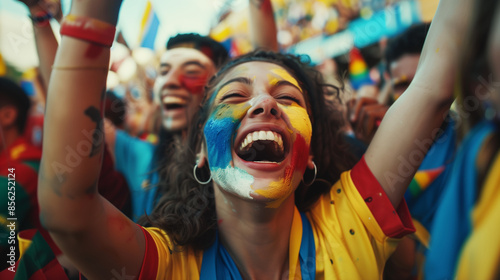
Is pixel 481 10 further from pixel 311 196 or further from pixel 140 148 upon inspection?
pixel 140 148

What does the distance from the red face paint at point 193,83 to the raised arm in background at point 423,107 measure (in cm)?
150

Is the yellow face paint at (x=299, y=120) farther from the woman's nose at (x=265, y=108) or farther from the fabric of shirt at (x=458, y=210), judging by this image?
the fabric of shirt at (x=458, y=210)

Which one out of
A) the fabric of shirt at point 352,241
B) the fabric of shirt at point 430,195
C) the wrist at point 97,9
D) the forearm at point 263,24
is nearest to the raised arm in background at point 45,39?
the wrist at point 97,9

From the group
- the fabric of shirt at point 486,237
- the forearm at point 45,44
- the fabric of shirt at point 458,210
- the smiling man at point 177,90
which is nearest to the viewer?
the fabric of shirt at point 486,237

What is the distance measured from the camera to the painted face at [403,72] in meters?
2.34

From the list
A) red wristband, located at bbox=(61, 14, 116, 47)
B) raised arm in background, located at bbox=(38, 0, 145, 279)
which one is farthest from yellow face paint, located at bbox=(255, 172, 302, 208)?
red wristband, located at bbox=(61, 14, 116, 47)

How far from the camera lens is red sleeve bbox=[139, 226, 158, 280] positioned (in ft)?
3.80

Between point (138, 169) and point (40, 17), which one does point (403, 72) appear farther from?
point (40, 17)

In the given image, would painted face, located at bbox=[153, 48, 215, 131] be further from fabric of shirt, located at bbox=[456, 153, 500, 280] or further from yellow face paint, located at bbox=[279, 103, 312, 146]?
fabric of shirt, located at bbox=[456, 153, 500, 280]

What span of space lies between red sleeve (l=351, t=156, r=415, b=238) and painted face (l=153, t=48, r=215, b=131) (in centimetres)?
146

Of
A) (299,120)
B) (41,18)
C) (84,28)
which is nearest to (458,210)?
(299,120)

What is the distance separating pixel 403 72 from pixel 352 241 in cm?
156

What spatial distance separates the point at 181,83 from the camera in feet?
8.26

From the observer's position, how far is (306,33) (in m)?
7.21
